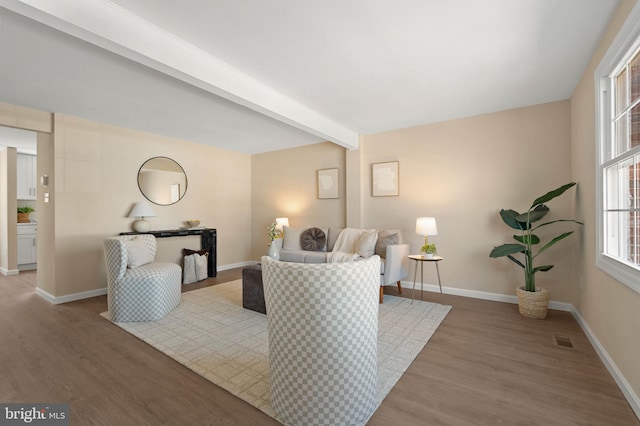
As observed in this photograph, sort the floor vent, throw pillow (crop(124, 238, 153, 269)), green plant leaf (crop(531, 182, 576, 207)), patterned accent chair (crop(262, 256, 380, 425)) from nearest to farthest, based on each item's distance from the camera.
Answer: patterned accent chair (crop(262, 256, 380, 425)) < the floor vent < green plant leaf (crop(531, 182, 576, 207)) < throw pillow (crop(124, 238, 153, 269))

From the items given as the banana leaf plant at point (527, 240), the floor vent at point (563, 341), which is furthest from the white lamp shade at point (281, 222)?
the floor vent at point (563, 341)

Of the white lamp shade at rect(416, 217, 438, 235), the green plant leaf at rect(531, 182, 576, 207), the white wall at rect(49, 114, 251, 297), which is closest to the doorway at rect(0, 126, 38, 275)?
the white wall at rect(49, 114, 251, 297)

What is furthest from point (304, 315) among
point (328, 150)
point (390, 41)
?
point (328, 150)

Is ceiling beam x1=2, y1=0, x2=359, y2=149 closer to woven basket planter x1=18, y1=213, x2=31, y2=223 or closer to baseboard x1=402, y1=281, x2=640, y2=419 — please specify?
baseboard x1=402, y1=281, x2=640, y2=419

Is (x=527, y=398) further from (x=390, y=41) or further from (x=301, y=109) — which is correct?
(x=301, y=109)

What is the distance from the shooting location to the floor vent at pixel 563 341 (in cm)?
246

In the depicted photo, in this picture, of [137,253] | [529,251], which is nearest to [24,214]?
[137,253]

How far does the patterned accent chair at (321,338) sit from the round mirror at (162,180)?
416 cm

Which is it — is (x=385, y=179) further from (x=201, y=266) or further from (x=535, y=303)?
(x=201, y=266)

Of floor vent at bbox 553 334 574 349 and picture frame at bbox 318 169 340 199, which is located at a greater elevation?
picture frame at bbox 318 169 340 199

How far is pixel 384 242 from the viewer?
396 cm

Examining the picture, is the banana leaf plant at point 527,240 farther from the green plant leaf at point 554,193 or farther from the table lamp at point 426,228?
the table lamp at point 426,228

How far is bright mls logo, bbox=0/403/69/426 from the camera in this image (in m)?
1.60

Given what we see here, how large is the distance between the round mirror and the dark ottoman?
257 centimetres
